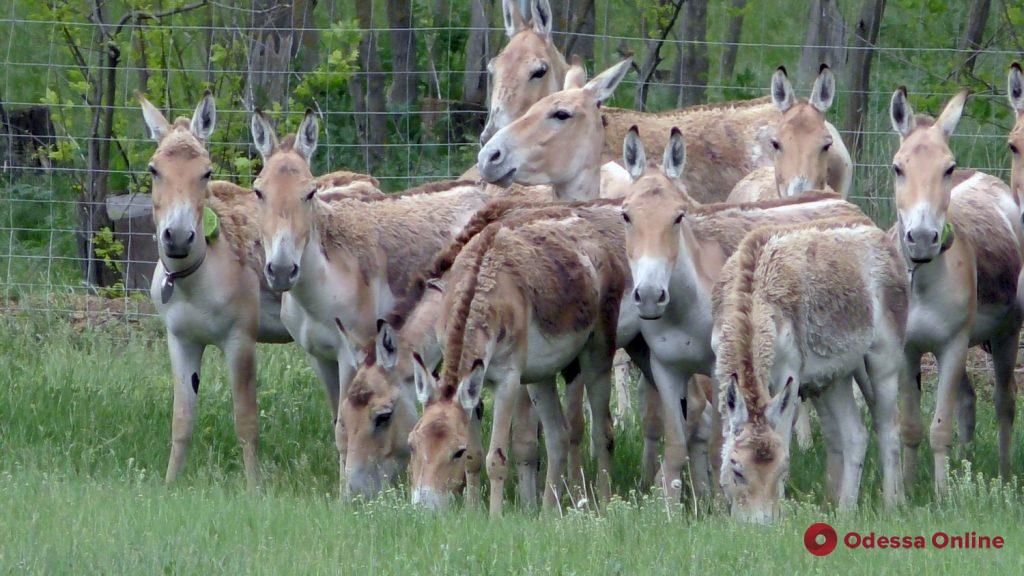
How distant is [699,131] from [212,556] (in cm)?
609

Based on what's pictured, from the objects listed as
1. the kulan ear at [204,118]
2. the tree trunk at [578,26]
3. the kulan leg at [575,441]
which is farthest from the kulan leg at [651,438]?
the tree trunk at [578,26]

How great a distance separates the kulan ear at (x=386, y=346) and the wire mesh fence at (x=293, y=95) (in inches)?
167

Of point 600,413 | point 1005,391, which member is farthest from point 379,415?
point 1005,391

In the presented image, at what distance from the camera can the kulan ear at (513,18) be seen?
10961 mm

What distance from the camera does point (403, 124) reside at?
1521cm

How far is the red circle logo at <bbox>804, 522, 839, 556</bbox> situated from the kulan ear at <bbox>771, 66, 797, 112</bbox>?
4.61 m

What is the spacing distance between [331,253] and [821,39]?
903 centimetres

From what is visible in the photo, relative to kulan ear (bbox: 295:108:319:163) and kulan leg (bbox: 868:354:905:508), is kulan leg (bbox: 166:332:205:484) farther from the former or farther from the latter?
kulan leg (bbox: 868:354:905:508)

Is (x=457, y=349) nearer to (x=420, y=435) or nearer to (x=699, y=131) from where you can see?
(x=420, y=435)

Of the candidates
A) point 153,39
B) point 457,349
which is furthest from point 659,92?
point 457,349

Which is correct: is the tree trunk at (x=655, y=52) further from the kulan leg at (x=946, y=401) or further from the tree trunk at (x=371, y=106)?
the kulan leg at (x=946, y=401)

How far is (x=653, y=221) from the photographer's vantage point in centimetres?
811

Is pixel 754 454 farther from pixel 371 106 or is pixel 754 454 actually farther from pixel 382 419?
pixel 371 106

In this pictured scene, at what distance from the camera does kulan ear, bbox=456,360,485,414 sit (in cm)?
759
